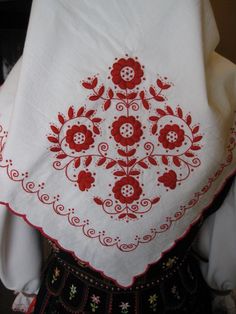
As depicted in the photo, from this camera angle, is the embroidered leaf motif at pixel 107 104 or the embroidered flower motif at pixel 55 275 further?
the embroidered flower motif at pixel 55 275

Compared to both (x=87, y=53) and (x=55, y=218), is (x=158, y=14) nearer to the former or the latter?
(x=87, y=53)

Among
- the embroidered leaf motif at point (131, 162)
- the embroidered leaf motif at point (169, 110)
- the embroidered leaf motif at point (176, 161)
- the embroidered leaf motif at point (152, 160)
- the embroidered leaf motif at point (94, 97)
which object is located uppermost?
the embroidered leaf motif at point (169, 110)

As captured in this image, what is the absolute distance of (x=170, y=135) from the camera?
1.92 ft

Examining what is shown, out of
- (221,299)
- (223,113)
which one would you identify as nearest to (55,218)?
(223,113)

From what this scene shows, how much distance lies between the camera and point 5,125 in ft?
1.91

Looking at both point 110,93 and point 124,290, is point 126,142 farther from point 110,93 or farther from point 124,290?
point 124,290

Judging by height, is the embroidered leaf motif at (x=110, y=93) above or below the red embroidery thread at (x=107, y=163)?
above

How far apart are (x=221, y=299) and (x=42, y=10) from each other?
2.85ft

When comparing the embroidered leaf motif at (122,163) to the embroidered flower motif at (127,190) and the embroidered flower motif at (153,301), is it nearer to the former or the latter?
the embroidered flower motif at (127,190)

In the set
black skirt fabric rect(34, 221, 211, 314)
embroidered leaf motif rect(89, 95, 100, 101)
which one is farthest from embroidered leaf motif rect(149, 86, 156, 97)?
black skirt fabric rect(34, 221, 211, 314)

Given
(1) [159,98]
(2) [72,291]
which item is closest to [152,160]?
(1) [159,98]

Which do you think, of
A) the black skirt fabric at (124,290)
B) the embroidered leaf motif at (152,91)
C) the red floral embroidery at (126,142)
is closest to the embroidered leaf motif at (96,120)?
the red floral embroidery at (126,142)

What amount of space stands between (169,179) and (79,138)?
0.20 m

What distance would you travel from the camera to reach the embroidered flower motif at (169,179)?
59 cm
